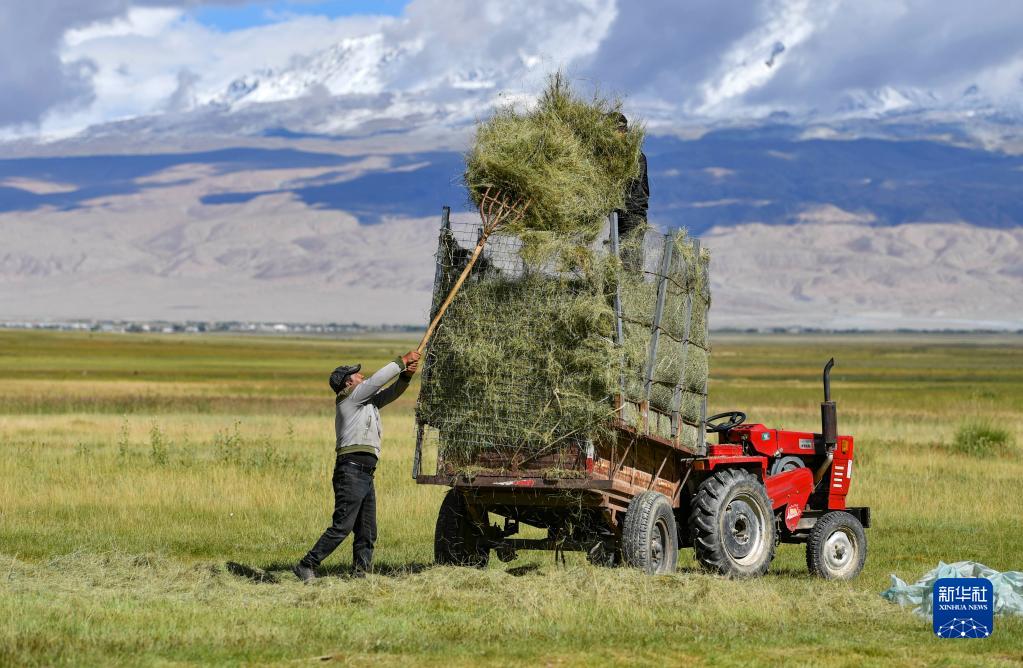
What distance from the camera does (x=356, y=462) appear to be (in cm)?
1448

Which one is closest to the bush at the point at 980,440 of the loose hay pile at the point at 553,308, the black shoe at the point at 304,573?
the loose hay pile at the point at 553,308

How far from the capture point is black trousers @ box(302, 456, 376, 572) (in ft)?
47.1

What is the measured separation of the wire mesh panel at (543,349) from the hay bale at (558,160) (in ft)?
0.98

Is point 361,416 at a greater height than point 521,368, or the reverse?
point 521,368

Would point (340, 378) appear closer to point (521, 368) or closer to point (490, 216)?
point (521, 368)

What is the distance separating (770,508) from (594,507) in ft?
6.90

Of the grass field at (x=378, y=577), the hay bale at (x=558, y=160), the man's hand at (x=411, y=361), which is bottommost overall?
the grass field at (x=378, y=577)

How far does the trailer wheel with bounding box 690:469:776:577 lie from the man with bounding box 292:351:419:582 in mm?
2972

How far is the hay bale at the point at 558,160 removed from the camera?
1420 cm

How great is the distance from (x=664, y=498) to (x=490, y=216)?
9.71 ft

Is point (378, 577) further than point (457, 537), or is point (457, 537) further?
point (457, 537)

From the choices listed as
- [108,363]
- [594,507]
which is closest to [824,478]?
[594,507]

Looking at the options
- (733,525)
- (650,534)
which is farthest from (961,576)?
(650,534)

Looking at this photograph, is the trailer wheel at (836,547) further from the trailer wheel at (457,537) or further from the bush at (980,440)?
the bush at (980,440)
